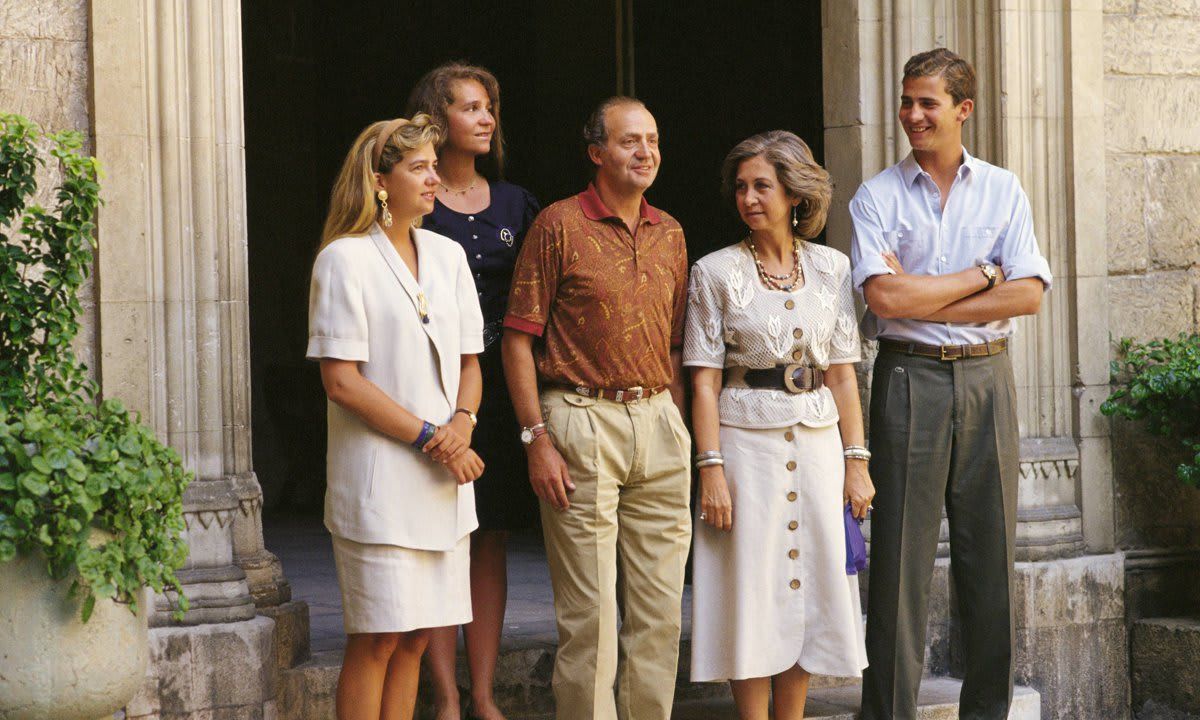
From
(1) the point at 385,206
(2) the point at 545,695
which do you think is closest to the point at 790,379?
(1) the point at 385,206

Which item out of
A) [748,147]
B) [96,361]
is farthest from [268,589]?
[748,147]

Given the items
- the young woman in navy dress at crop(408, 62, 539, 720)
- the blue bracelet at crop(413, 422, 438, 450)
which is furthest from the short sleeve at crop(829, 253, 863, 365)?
the blue bracelet at crop(413, 422, 438, 450)

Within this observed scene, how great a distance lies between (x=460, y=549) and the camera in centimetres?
450

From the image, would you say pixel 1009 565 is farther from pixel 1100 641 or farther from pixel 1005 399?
pixel 1100 641

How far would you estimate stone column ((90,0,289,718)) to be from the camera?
5000 mm

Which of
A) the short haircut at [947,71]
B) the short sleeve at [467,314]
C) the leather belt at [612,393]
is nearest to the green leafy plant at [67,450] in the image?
the short sleeve at [467,314]

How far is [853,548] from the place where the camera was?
199 inches

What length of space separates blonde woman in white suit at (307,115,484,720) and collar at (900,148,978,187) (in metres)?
1.65

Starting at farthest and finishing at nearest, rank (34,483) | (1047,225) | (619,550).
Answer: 1. (1047,225)
2. (619,550)
3. (34,483)

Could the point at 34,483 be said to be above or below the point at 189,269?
below

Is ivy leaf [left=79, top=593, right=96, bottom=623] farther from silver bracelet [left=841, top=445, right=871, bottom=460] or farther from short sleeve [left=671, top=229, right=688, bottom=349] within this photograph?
silver bracelet [left=841, top=445, right=871, bottom=460]

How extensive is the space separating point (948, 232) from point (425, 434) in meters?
1.93

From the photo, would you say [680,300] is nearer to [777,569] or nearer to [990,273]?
[777,569]

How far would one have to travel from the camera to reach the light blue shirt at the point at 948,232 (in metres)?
5.24
